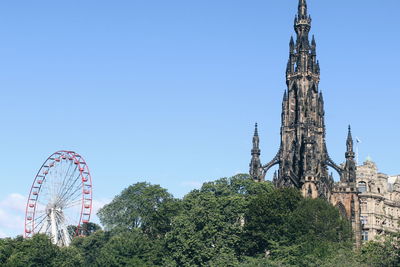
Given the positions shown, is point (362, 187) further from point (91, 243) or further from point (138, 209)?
point (91, 243)

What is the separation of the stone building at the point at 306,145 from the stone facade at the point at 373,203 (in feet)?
45.7

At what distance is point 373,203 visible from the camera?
167125mm

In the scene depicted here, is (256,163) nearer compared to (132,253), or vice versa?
(132,253)

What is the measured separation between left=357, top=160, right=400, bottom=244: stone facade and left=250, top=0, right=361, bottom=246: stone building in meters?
13.9

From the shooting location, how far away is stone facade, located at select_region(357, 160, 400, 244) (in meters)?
166

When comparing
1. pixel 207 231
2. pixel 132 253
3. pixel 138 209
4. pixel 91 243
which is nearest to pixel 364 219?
pixel 138 209

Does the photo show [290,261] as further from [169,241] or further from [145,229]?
[145,229]

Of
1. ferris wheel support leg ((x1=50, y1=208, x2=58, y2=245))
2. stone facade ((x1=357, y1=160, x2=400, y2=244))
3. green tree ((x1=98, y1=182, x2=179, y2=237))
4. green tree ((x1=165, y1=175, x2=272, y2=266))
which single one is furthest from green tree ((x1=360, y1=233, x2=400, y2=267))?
stone facade ((x1=357, y1=160, x2=400, y2=244))

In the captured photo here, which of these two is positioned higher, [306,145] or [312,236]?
[306,145]

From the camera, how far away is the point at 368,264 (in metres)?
97.8

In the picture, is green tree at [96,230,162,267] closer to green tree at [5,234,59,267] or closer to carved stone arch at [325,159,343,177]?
green tree at [5,234,59,267]

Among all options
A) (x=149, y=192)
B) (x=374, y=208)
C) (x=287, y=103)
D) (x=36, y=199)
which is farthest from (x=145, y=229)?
(x=374, y=208)

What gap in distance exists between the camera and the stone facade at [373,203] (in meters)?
166

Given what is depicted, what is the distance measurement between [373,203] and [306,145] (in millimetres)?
27349
